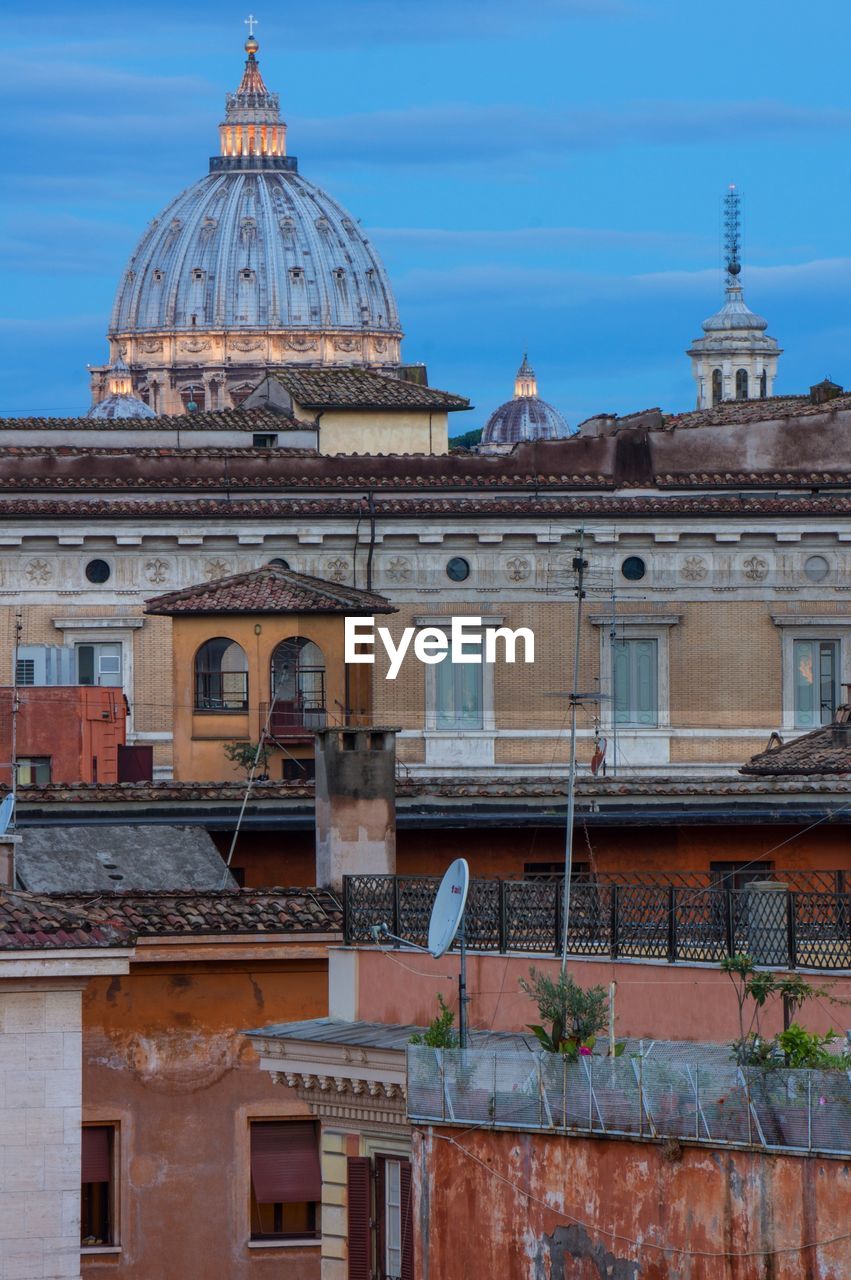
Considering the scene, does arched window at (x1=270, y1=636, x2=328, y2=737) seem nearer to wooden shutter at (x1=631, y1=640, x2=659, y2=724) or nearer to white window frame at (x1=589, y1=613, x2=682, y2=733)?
white window frame at (x1=589, y1=613, x2=682, y2=733)

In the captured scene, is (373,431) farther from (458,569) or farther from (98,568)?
(98,568)

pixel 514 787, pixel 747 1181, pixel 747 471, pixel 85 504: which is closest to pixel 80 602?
pixel 85 504

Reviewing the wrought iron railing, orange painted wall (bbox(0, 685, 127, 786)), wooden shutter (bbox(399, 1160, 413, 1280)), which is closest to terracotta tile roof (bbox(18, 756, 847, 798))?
orange painted wall (bbox(0, 685, 127, 786))

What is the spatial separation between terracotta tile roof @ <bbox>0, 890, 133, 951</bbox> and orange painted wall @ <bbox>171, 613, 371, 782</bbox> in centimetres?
2252

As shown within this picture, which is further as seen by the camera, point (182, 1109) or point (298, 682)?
point (298, 682)

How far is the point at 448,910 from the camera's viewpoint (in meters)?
22.4

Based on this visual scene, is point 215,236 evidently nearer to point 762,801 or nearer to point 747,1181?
point 762,801

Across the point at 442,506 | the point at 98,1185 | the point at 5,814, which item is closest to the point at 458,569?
the point at 442,506

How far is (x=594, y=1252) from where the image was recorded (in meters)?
19.4

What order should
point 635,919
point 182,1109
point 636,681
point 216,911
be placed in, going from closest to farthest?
point 635,919, point 182,1109, point 216,911, point 636,681

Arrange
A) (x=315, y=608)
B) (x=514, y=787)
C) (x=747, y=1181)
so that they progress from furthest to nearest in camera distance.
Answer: (x=315, y=608), (x=514, y=787), (x=747, y=1181)

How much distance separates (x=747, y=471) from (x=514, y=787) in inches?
792

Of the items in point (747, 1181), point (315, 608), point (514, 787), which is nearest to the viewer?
point (747, 1181)

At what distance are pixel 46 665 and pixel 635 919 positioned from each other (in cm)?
3175
